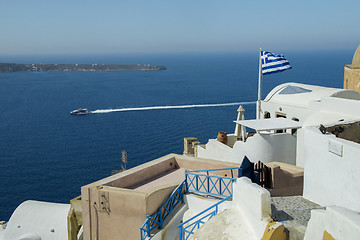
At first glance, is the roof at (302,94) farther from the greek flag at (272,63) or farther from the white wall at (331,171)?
the white wall at (331,171)

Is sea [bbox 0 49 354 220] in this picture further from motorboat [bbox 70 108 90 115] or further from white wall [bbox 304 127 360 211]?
white wall [bbox 304 127 360 211]

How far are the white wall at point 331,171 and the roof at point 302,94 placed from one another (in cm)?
865

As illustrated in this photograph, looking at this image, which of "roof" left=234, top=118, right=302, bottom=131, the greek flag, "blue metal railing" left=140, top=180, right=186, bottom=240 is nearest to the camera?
"blue metal railing" left=140, top=180, right=186, bottom=240

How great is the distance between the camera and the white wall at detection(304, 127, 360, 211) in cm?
770

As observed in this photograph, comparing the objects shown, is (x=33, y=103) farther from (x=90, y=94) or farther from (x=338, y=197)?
(x=338, y=197)

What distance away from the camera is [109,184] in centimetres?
1155

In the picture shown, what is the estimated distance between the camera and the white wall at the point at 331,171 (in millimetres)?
7695

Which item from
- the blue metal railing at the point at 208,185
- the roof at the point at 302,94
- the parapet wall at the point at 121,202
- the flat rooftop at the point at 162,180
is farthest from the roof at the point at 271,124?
the blue metal railing at the point at 208,185

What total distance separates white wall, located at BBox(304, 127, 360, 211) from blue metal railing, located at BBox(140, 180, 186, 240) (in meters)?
3.46

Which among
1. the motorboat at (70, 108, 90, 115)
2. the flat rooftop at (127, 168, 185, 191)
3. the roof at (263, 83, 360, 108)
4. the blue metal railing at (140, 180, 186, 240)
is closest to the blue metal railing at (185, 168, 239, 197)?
the blue metal railing at (140, 180, 186, 240)

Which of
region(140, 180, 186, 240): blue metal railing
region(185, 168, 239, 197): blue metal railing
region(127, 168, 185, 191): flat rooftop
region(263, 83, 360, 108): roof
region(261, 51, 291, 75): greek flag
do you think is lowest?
region(140, 180, 186, 240): blue metal railing

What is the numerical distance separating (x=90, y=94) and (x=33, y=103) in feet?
53.6

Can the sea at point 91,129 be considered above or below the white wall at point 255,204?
below

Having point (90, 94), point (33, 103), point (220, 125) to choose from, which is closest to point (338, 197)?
point (220, 125)
